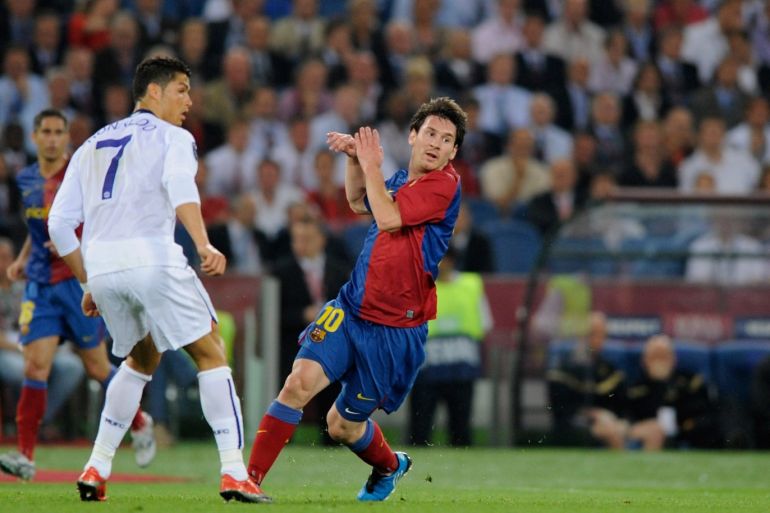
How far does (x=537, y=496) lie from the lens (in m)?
9.30

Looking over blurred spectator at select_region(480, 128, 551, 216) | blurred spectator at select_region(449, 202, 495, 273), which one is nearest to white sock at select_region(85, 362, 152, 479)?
blurred spectator at select_region(449, 202, 495, 273)

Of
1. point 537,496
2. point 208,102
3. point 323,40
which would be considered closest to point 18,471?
point 537,496

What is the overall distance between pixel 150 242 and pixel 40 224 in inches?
136

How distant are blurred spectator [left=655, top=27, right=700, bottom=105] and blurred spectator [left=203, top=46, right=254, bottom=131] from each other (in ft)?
16.9

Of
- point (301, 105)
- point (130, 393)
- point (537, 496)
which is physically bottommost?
point (537, 496)

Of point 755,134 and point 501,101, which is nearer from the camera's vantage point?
point 755,134

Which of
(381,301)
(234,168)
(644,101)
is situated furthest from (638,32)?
(381,301)

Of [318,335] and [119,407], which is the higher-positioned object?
[318,335]

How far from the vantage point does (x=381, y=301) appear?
8.05m

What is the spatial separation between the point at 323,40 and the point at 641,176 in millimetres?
4072

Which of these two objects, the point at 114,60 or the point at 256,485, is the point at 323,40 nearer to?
the point at 114,60

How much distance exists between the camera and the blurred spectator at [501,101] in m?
17.8

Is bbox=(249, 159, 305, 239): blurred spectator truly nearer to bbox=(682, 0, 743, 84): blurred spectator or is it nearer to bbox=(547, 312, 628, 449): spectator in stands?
bbox=(547, 312, 628, 449): spectator in stands

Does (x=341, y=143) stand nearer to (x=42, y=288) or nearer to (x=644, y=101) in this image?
(x=42, y=288)
